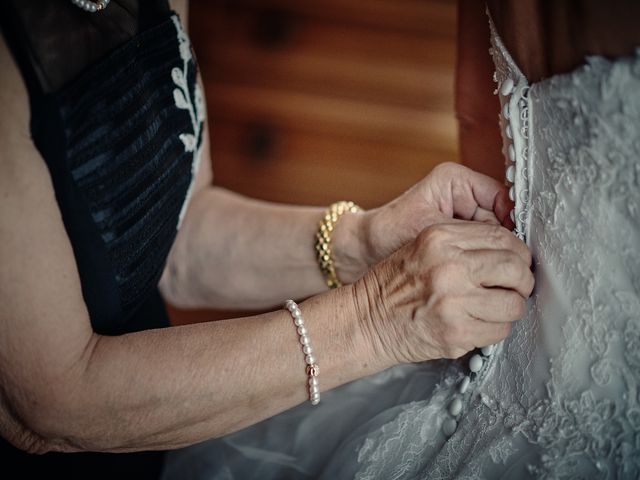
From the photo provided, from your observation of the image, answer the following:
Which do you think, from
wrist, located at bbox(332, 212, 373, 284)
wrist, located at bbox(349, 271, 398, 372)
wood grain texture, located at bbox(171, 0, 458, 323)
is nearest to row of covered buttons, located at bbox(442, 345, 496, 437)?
wrist, located at bbox(349, 271, 398, 372)

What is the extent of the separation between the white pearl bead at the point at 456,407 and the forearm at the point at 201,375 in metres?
0.12

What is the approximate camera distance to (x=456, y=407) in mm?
795

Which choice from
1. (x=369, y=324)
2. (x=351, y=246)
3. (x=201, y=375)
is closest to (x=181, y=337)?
(x=201, y=375)

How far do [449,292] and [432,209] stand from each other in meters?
0.20

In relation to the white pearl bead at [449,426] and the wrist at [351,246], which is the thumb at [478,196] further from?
the white pearl bead at [449,426]

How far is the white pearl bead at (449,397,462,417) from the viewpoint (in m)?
0.80

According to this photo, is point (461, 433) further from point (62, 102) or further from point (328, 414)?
point (62, 102)

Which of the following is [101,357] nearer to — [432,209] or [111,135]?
[111,135]

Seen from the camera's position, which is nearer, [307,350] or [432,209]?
[307,350]

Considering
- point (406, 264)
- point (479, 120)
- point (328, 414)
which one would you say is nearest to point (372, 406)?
point (328, 414)

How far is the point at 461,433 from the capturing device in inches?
30.6

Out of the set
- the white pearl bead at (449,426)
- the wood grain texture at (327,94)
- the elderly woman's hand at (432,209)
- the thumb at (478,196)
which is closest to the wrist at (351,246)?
the elderly woman's hand at (432,209)

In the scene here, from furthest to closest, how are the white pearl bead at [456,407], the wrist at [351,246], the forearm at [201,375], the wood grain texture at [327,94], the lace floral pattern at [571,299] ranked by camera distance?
1. the wood grain texture at [327,94]
2. the wrist at [351,246]
3. the white pearl bead at [456,407]
4. the forearm at [201,375]
5. the lace floral pattern at [571,299]

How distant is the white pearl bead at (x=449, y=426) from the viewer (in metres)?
0.80
